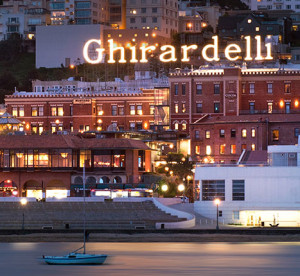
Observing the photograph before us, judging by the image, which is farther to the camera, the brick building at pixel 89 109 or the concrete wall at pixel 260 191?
the brick building at pixel 89 109

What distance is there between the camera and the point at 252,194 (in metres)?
128

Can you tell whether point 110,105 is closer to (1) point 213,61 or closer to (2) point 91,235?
(1) point 213,61

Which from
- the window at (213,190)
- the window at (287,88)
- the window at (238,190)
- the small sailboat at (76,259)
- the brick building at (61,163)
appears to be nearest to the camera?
the small sailboat at (76,259)

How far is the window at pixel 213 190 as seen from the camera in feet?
422

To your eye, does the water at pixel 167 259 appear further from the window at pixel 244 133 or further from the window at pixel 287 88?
the window at pixel 287 88

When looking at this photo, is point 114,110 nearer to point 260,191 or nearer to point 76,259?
point 260,191

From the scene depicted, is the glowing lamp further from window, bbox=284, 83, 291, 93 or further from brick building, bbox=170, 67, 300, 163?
window, bbox=284, 83, 291, 93

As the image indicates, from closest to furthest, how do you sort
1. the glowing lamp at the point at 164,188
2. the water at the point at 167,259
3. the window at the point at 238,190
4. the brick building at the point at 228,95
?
1. the water at the point at 167,259
2. the window at the point at 238,190
3. the glowing lamp at the point at 164,188
4. the brick building at the point at 228,95

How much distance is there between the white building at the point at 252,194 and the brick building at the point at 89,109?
49.9m

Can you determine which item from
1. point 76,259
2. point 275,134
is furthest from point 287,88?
point 76,259

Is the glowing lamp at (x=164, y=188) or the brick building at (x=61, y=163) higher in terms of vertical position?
the brick building at (x=61, y=163)

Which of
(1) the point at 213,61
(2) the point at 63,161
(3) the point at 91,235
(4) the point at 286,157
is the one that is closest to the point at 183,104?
(1) the point at 213,61

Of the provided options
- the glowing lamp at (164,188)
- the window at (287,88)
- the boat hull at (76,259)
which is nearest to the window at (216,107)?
the window at (287,88)

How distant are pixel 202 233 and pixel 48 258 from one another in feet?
75.9
